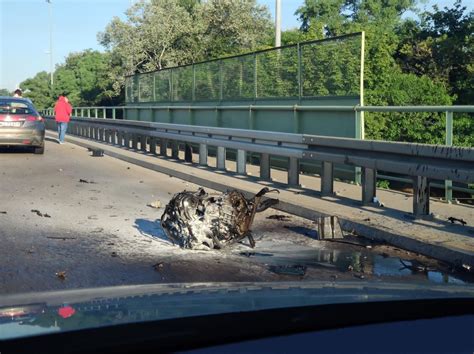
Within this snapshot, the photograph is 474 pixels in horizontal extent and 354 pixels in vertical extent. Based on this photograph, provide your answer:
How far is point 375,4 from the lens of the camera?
6406 centimetres

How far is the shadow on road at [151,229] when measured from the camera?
7.34 meters

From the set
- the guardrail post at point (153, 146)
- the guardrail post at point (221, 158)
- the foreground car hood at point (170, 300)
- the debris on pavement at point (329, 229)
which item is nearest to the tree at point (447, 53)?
the guardrail post at point (153, 146)

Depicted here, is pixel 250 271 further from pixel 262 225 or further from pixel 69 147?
pixel 69 147

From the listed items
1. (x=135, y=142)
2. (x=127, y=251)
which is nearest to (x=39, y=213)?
(x=127, y=251)

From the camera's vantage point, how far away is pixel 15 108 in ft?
58.9

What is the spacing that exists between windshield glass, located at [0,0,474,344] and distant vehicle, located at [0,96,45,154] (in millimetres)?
40

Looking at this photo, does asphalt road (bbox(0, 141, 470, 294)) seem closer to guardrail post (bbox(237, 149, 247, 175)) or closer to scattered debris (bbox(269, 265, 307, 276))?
scattered debris (bbox(269, 265, 307, 276))

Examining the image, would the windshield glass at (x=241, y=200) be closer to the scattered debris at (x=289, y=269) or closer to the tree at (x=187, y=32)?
the scattered debris at (x=289, y=269)

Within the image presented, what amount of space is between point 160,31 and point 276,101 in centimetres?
3185

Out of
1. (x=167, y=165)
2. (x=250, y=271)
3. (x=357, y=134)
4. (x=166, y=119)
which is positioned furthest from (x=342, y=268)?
(x=166, y=119)

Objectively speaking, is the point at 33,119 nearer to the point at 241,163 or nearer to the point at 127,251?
the point at 241,163

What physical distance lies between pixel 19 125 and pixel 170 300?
16.3 metres

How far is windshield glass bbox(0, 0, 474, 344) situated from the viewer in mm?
2975

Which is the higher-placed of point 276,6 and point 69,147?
point 276,6
